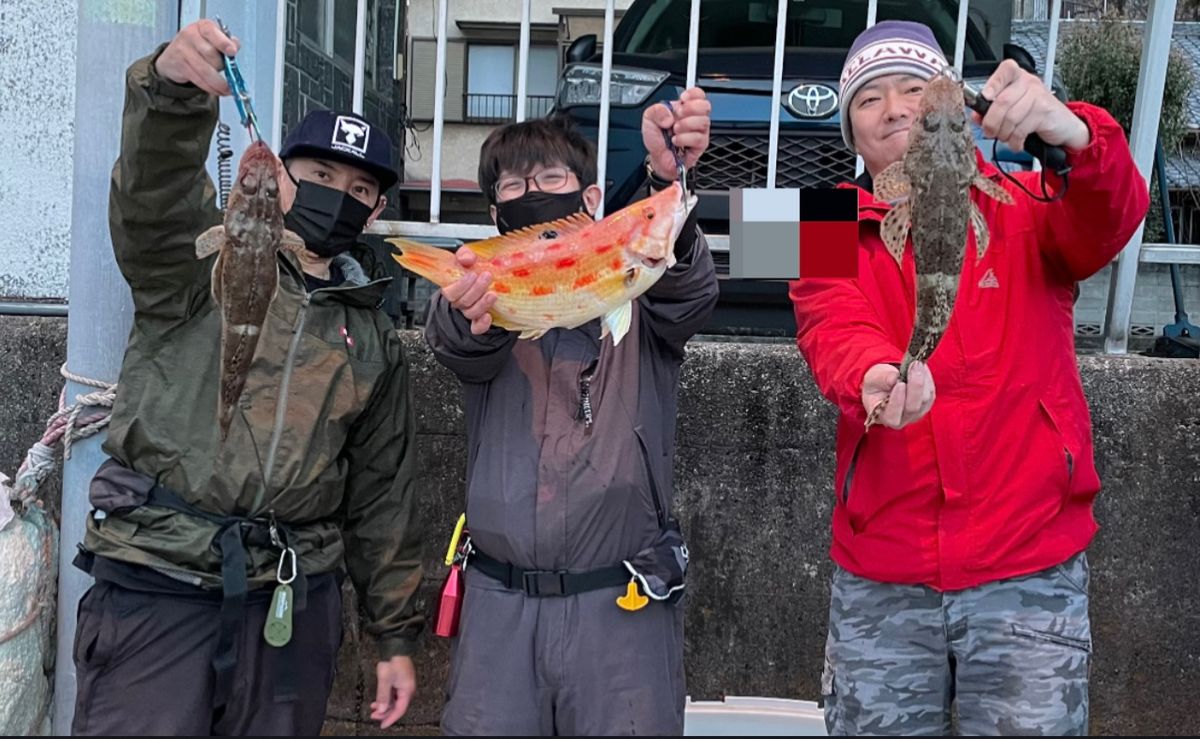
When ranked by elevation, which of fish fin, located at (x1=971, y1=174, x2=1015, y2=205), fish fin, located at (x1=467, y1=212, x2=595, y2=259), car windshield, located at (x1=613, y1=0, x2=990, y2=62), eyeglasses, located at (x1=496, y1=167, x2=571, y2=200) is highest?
car windshield, located at (x1=613, y1=0, x2=990, y2=62)

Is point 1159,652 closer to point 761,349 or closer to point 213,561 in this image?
point 761,349

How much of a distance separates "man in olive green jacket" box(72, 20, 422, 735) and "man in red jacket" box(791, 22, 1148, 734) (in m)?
1.58

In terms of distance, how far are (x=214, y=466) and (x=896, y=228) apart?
6.89ft

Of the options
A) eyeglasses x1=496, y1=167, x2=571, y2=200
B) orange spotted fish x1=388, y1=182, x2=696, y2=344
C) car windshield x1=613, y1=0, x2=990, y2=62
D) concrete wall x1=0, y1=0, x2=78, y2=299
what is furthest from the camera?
car windshield x1=613, y1=0, x2=990, y2=62

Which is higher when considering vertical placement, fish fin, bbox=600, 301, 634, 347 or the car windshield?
the car windshield

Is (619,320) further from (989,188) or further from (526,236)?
(989,188)

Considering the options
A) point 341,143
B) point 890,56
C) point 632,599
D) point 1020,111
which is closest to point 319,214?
point 341,143

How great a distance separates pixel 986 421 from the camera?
2.91 m

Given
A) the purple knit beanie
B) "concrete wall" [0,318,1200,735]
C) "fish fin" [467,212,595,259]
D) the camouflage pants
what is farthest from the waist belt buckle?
the purple knit beanie

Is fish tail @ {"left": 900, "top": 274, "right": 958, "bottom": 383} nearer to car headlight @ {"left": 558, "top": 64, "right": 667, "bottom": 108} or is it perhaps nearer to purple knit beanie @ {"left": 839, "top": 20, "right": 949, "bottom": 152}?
purple knit beanie @ {"left": 839, "top": 20, "right": 949, "bottom": 152}

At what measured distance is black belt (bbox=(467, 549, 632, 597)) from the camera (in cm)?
308

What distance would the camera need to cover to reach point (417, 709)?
15.2ft

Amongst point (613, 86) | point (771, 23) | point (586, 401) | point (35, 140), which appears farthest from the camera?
point (771, 23)

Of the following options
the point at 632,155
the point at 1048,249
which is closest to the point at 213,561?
the point at 1048,249
